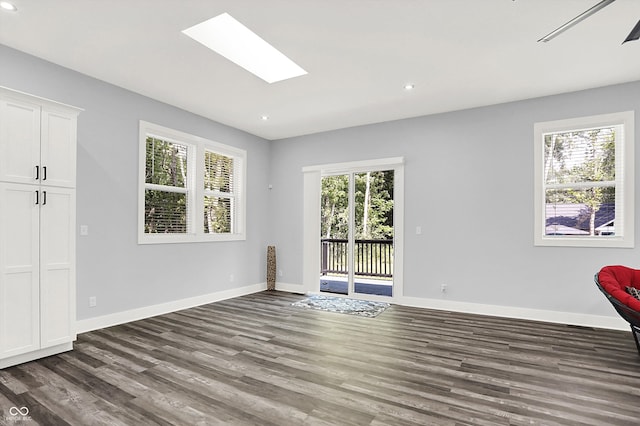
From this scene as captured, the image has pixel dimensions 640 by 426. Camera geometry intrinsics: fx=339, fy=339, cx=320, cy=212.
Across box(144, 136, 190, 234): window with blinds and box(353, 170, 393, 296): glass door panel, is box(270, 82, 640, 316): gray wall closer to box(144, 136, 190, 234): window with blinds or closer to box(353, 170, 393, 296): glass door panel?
box(353, 170, 393, 296): glass door panel

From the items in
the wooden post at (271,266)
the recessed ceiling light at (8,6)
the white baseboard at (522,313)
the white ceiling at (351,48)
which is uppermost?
the recessed ceiling light at (8,6)

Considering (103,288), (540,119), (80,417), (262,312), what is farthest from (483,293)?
(103,288)

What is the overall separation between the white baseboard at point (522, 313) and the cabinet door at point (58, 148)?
457 centimetres

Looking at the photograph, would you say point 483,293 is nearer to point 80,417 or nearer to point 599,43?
point 599,43

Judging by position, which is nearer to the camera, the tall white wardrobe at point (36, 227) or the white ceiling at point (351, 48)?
the white ceiling at point (351, 48)

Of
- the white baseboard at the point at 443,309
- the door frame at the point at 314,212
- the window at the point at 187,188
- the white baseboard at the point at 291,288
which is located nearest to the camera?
the white baseboard at the point at 443,309

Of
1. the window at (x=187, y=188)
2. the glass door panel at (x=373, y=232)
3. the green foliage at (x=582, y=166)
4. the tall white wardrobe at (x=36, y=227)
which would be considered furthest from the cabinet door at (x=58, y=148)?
the green foliage at (x=582, y=166)

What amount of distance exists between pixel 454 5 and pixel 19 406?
4.22 metres

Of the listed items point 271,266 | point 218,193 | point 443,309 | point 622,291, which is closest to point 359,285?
point 443,309

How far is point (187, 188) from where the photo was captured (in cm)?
515

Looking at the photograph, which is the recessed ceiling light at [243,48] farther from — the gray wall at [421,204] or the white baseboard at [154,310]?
the white baseboard at [154,310]

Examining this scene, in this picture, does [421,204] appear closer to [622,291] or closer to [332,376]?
[622,291]

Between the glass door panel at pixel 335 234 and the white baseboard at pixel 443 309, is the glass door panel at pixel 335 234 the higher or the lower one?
the higher one

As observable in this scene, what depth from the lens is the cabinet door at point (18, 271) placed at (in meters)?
2.84
